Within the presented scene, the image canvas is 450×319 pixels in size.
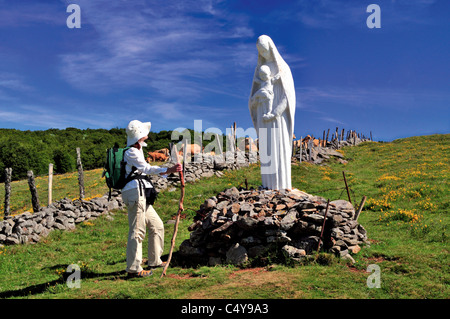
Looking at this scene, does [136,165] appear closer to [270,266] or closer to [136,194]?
[136,194]

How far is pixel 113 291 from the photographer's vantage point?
5898 millimetres

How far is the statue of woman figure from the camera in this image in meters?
10.4

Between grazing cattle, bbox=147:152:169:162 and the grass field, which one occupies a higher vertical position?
grazing cattle, bbox=147:152:169:162

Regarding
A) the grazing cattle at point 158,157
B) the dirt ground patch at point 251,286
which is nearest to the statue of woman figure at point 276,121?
the dirt ground patch at point 251,286

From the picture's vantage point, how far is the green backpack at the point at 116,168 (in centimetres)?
639

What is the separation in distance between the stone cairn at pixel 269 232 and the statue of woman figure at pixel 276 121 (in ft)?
5.55

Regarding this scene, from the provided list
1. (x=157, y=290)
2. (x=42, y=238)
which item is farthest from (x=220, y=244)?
(x=42, y=238)

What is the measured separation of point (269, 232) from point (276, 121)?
3929mm

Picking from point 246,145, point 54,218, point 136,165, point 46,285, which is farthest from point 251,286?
point 246,145

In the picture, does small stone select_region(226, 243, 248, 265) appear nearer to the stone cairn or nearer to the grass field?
the stone cairn

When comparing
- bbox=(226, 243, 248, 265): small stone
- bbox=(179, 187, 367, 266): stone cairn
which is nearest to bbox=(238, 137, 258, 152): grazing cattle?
bbox=(179, 187, 367, 266): stone cairn

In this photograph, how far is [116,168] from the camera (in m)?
6.39

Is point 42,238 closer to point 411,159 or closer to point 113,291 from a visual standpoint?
point 113,291

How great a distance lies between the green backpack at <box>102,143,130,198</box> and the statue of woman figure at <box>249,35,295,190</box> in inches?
200
